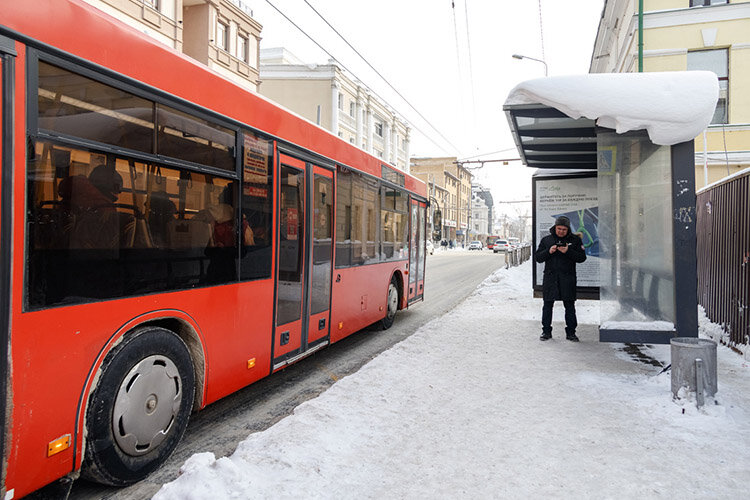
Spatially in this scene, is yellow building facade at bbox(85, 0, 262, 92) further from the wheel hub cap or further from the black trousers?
the wheel hub cap

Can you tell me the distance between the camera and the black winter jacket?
7.23 metres

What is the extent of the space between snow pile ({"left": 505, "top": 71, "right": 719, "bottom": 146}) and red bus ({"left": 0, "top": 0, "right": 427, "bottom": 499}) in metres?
2.90

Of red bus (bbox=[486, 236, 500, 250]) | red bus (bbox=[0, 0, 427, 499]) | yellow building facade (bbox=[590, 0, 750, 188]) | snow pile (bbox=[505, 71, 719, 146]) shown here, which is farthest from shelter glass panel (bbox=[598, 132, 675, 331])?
red bus (bbox=[486, 236, 500, 250])

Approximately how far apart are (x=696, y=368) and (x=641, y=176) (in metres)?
2.48

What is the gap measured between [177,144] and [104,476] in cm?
220

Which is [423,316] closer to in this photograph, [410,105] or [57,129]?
[57,129]

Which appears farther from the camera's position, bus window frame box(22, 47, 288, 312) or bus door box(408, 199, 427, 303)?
bus door box(408, 199, 427, 303)

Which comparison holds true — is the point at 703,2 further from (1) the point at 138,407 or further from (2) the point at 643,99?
(1) the point at 138,407

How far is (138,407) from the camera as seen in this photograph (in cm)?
313

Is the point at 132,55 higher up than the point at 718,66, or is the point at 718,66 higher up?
the point at 718,66

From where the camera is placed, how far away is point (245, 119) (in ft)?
14.2

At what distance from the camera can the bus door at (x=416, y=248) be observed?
9.98 m

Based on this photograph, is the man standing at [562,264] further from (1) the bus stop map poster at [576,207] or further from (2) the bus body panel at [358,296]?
(2) the bus body panel at [358,296]

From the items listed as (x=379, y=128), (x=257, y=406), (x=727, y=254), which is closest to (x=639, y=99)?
(x=727, y=254)
